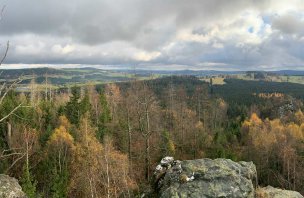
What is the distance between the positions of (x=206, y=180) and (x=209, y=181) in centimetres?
23

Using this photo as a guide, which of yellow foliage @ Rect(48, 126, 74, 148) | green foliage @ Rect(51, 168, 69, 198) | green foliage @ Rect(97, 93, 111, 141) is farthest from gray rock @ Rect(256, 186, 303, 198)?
green foliage @ Rect(97, 93, 111, 141)

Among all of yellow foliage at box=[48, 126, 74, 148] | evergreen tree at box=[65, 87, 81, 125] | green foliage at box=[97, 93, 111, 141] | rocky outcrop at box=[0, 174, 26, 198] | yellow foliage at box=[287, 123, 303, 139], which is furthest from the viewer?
yellow foliage at box=[287, 123, 303, 139]

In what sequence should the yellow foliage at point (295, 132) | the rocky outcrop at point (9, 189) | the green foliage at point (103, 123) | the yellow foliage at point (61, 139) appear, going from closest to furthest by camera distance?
the rocky outcrop at point (9, 189) < the yellow foliage at point (61, 139) < the green foliage at point (103, 123) < the yellow foliage at point (295, 132)

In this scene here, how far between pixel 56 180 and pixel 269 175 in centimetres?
4663

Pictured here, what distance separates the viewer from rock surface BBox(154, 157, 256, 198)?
24297mm

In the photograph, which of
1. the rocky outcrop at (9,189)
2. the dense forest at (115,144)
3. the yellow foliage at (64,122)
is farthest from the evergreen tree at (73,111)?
the rocky outcrop at (9,189)

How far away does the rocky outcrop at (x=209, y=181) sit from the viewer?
24.3 m

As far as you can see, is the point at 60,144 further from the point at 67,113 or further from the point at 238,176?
the point at 238,176

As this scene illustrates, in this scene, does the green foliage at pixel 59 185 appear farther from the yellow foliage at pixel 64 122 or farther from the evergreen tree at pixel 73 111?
the evergreen tree at pixel 73 111

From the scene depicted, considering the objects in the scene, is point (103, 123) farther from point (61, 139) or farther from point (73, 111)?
point (61, 139)

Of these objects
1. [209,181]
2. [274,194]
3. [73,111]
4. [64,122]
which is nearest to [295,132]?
[73,111]

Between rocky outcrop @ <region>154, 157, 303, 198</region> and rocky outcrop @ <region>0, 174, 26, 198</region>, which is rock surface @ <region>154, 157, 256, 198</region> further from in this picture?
rocky outcrop @ <region>0, 174, 26, 198</region>

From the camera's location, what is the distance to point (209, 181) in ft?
82.3

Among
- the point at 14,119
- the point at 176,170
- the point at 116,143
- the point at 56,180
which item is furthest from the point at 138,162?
the point at 176,170
